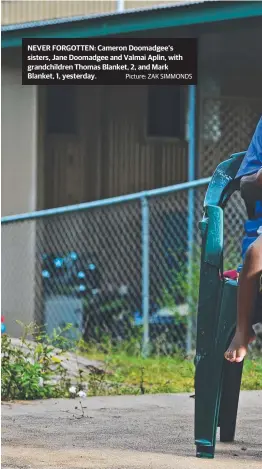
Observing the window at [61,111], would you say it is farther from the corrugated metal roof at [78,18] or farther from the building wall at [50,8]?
the corrugated metal roof at [78,18]

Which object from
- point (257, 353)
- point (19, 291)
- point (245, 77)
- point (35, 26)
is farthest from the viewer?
point (19, 291)

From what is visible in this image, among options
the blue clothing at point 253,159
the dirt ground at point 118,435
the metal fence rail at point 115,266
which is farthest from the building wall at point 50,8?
the blue clothing at point 253,159

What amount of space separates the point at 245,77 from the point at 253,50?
0.91 feet

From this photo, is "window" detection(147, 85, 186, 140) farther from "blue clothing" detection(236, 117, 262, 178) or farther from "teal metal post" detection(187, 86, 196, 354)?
"blue clothing" detection(236, 117, 262, 178)

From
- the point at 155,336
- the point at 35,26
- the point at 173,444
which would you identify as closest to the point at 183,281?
the point at 155,336

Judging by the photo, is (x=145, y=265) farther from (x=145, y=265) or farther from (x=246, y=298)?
(x=246, y=298)

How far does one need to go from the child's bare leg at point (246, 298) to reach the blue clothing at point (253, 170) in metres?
0.09

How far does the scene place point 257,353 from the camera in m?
8.64

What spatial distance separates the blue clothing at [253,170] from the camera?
209 inches

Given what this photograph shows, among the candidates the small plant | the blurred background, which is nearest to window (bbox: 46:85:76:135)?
the blurred background

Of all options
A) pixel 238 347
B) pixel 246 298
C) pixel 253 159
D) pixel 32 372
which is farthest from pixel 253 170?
pixel 32 372

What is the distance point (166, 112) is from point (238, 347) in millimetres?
Answer: 4901

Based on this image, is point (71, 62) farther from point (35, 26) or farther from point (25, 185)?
point (25, 185)

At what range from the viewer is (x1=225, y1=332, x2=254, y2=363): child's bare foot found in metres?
5.23
